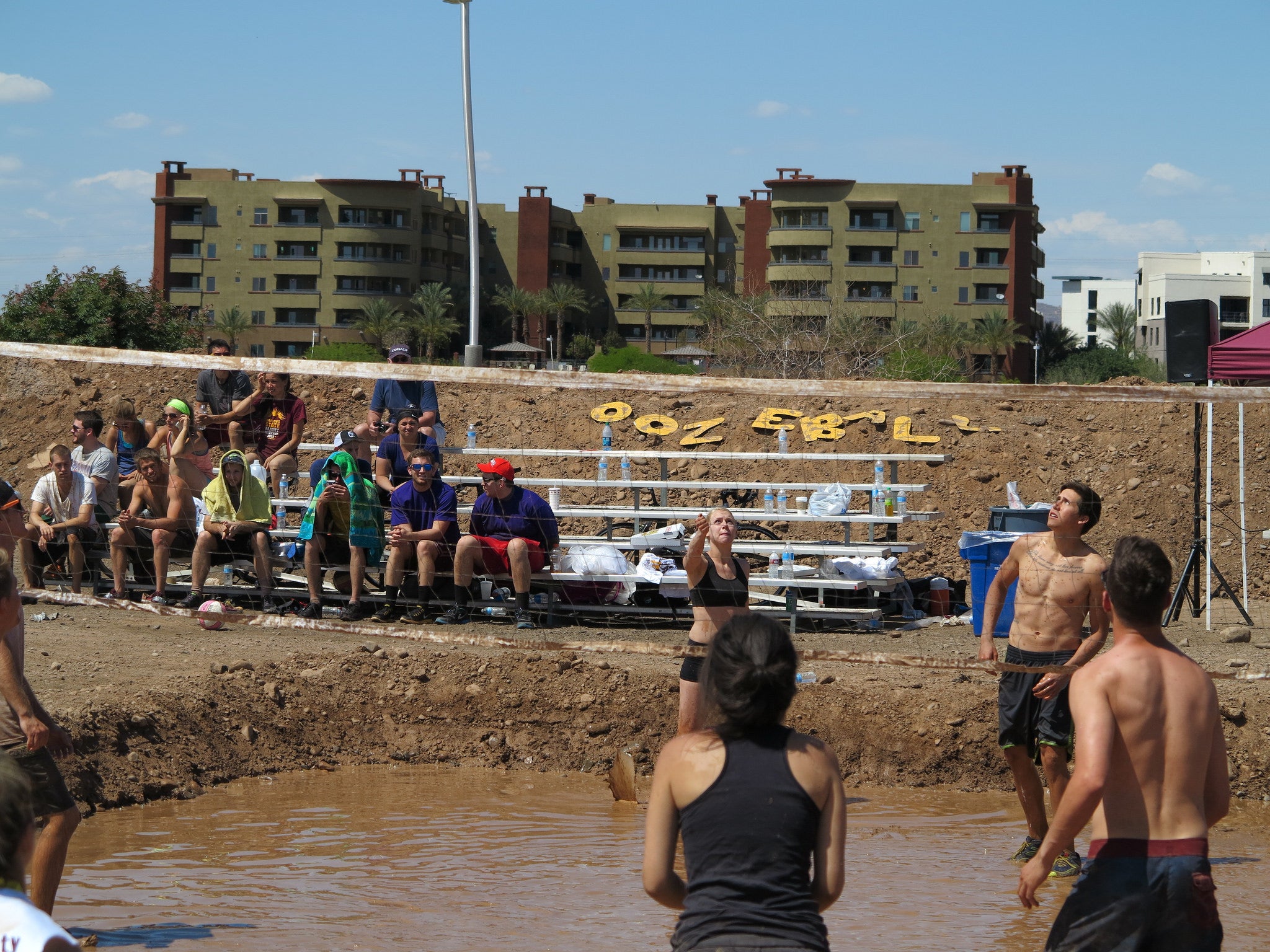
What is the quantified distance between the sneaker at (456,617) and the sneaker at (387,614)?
1.17 ft

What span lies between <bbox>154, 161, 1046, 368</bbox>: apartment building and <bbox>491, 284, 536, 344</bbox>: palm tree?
1645 millimetres

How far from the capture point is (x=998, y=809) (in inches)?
307

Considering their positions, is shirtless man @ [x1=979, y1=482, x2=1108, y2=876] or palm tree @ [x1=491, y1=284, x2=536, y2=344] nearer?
shirtless man @ [x1=979, y1=482, x2=1108, y2=876]

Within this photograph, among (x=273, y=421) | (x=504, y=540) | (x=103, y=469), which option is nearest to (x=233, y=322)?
(x=273, y=421)

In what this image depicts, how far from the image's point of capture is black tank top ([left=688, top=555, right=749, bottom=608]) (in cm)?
667

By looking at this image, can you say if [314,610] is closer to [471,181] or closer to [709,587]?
[709,587]

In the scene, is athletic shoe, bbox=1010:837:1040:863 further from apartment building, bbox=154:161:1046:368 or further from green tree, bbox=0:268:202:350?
apartment building, bbox=154:161:1046:368

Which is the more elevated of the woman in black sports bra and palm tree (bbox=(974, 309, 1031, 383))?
palm tree (bbox=(974, 309, 1031, 383))

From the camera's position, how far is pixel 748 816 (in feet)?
8.69

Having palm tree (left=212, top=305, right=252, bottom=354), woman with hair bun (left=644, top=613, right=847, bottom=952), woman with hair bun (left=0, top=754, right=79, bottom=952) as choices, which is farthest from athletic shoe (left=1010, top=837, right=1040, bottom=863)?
palm tree (left=212, top=305, right=252, bottom=354)

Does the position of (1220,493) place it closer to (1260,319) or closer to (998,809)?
(998,809)

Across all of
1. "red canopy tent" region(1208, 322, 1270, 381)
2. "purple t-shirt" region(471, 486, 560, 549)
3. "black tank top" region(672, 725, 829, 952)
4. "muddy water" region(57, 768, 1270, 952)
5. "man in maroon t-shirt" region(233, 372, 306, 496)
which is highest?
"red canopy tent" region(1208, 322, 1270, 381)

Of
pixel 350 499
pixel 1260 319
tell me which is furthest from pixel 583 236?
pixel 350 499

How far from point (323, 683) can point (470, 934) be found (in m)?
3.87
